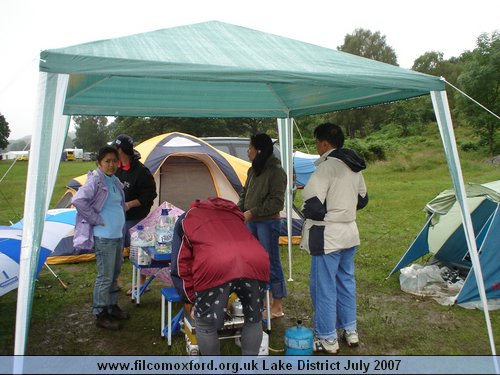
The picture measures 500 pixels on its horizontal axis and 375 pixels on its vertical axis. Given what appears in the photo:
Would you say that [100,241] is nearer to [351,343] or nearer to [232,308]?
[232,308]

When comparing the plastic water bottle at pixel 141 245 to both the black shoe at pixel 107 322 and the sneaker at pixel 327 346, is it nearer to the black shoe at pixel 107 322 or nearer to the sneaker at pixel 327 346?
the black shoe at pixel 107 322

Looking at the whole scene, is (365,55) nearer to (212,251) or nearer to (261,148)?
(261,148)

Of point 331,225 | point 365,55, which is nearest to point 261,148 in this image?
point 331,225

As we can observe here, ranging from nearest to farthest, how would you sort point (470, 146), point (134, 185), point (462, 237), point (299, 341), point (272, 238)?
point (299, 341) < point (272, 238) < point (134, 185) < point (462, 237) < point (470, 146)

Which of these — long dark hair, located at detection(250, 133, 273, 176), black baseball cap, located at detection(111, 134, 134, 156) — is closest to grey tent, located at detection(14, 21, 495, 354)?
black baseball cap, located at detection(111, 134, 134, 156)

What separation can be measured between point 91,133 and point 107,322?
72645 mm

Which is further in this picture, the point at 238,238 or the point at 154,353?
the point at 154,353

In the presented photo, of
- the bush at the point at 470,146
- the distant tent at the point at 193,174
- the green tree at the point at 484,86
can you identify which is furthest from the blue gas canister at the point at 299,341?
the bush at the point at 470,146

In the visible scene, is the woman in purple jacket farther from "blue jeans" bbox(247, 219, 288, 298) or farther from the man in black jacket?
"blue jeans" bbox(247, 219, 288, 298)

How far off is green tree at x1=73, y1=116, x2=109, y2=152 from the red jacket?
71.1 meters

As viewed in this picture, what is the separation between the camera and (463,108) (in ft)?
66.1

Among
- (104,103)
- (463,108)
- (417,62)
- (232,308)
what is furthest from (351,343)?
(417,62)

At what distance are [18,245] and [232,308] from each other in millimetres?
1750

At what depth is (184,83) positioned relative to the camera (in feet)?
12.4
